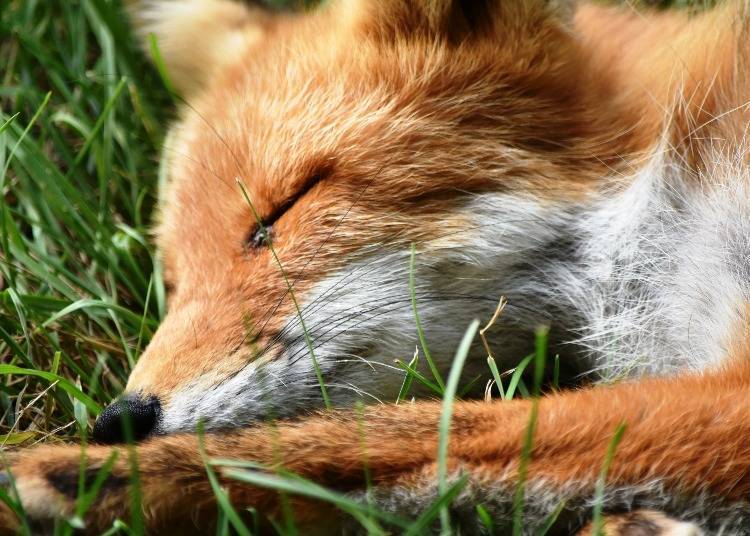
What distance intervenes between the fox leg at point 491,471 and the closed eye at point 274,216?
Answer: 97cm

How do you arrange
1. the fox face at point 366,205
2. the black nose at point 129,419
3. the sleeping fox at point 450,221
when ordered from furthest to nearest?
1. the fox face at point 366,205
2. the sleeping fox at point 450,221
3. the black nose at point 129,419

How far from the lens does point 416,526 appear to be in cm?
201

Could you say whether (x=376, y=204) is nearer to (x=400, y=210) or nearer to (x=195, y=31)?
(x=400, y=210)

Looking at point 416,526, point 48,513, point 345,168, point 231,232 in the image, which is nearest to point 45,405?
point 231,232

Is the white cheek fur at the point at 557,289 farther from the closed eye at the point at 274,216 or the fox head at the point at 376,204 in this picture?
the closed eye at the point at 274,216

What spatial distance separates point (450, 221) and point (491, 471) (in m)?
1.05

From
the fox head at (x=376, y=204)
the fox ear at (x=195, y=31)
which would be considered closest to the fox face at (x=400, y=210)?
the fox head at (x=376, y=204)

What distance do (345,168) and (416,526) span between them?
1.39 metres

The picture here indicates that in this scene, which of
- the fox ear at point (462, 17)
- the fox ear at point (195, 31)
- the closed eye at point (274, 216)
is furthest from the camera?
the fox ear at point (195, 31)

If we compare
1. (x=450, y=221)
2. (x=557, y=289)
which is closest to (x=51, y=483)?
(x=450, y=221)

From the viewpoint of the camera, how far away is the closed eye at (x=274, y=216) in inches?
117

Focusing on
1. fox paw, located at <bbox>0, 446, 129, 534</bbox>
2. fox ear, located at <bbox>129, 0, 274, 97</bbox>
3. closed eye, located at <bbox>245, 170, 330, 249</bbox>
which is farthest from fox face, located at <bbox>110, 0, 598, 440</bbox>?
fox ear, located at <bbox>129, 0, 274, 97</bbox>

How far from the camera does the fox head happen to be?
278 cm

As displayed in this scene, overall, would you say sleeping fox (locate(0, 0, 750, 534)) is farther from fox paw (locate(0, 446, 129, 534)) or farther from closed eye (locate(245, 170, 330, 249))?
fox paw (locate(0, 446, 129, 534))
